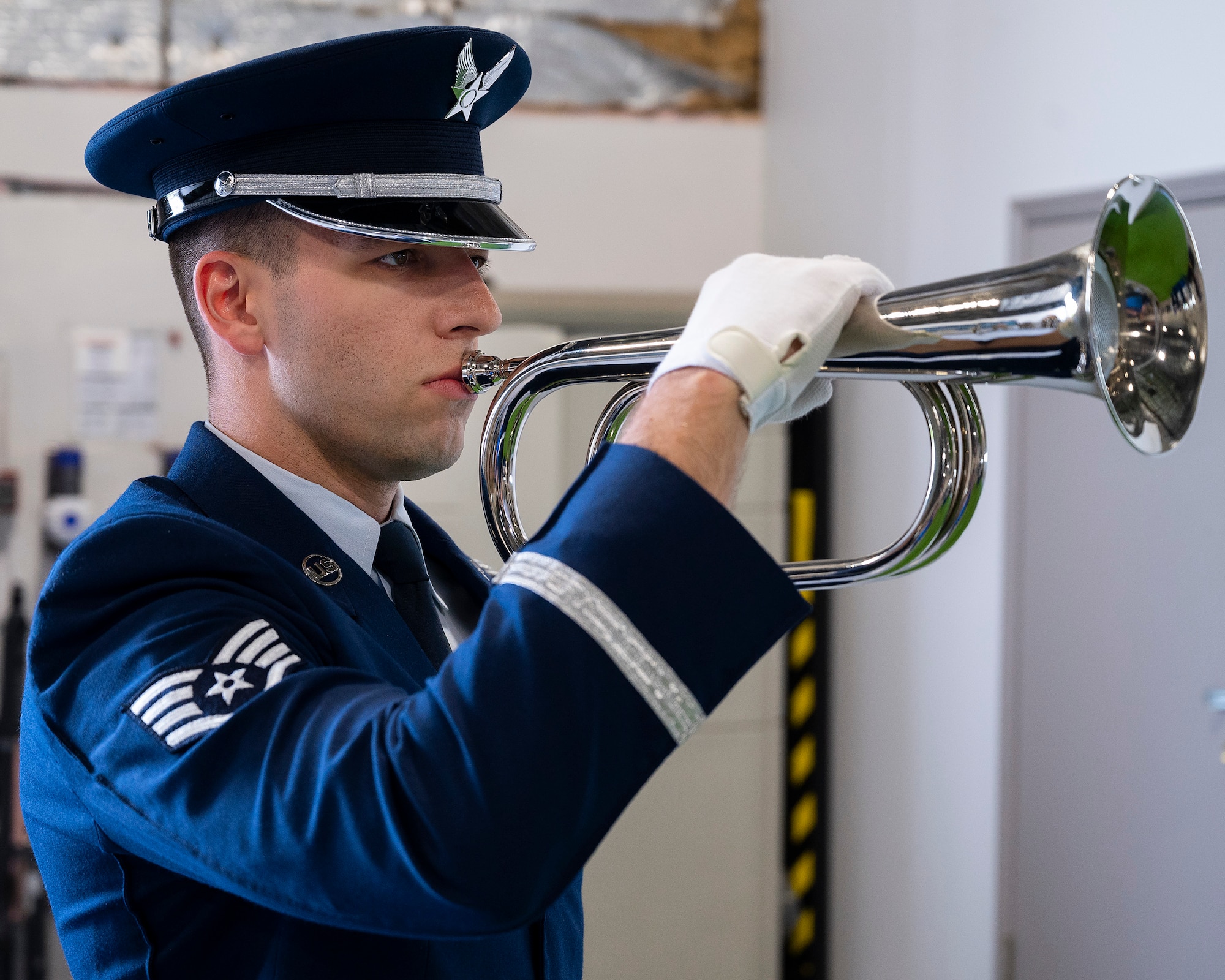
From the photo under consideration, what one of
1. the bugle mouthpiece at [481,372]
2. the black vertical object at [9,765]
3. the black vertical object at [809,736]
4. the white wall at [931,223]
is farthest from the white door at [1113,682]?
the black vertical object at [9,765]

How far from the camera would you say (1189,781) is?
235 cm

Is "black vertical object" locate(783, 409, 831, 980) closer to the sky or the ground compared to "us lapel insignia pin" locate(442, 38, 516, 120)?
closer to the ground

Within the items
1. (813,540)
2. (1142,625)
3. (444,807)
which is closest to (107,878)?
(444,807)

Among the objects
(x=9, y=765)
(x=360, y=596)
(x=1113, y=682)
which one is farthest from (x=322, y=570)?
(x=9, y=765)

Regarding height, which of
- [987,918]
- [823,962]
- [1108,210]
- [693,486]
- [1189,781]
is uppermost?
[1108,210]

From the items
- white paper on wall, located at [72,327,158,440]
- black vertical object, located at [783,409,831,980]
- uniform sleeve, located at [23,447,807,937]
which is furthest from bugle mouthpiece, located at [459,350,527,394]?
white paper on wall, located at [72,327,158,440]

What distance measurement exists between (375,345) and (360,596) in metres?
0.20

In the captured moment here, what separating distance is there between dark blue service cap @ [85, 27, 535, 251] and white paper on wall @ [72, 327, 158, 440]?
2.20m

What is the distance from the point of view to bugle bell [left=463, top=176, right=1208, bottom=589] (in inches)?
29.0

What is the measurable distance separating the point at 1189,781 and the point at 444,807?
2148 millimetres

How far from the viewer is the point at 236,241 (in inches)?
40.9

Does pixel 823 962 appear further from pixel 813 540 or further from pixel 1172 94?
pixel 1172 94

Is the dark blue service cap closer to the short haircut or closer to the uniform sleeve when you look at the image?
the short haircut

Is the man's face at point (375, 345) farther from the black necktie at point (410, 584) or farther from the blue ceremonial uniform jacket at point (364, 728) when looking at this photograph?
the blue ceremonial uniform jacket at point (364, 728)
